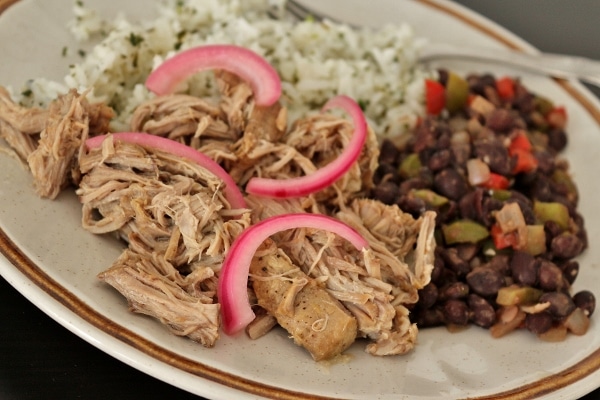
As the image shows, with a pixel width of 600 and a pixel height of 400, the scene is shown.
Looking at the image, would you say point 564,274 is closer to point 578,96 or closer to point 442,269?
point 442,269

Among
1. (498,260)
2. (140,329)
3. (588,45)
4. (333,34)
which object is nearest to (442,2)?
(333,34)

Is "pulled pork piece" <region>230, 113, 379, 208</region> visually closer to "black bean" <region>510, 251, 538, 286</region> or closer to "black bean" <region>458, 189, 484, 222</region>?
"black bean" <region>458, 189, 484, 222</region>

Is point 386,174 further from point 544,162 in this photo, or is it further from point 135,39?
point 135,39

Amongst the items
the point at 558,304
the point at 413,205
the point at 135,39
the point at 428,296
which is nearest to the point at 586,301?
the point at 558,304

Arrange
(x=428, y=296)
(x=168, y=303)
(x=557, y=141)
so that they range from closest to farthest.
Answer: (x=168, y=303), (x=428, y=296), (x=557, y=141)

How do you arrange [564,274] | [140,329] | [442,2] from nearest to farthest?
1. [140,329]
2. [564,274]
3. [442,2]

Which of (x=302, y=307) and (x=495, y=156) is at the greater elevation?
(x=495, y=156)

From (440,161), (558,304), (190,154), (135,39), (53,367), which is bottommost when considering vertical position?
(53,367)
